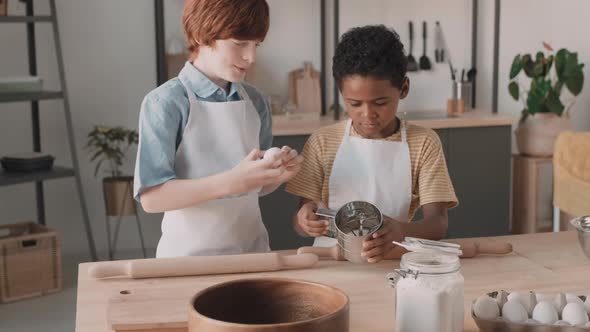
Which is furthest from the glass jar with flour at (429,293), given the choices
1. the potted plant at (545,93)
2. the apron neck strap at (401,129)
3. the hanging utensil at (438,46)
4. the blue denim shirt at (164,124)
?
the hanging utensil at (438,46)

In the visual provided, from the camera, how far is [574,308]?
1.08 meters

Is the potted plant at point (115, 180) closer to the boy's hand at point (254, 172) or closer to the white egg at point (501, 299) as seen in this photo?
the boy's hand at point (254, 172)

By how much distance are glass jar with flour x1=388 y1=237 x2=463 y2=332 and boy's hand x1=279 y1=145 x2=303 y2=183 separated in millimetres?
485

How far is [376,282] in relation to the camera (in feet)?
4.55

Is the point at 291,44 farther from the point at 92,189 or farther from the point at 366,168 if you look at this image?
the point at 366,168

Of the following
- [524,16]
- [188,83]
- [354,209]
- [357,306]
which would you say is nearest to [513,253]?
[354,209]

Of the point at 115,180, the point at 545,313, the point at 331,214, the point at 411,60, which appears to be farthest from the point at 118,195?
the point at 545,313

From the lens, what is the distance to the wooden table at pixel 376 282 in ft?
3.96

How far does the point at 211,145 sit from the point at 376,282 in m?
0.51

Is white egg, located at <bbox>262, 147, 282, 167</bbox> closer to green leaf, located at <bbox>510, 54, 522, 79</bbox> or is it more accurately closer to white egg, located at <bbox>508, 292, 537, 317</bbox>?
white egg, located at <bbox>508, 292, 537, 317</bbox>

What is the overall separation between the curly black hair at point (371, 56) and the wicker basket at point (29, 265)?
223cm

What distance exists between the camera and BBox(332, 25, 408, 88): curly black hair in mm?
1724

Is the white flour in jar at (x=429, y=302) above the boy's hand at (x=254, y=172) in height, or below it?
below

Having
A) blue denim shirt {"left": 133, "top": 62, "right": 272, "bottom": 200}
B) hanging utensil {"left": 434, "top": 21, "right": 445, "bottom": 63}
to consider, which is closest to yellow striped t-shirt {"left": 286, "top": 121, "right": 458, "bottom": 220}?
blue denim shirt {"left": 133, "top": 62, "right": 272, "bottom": 200}
